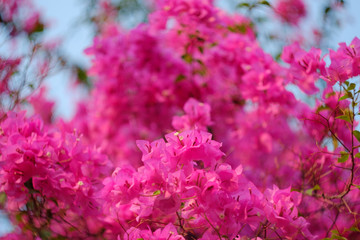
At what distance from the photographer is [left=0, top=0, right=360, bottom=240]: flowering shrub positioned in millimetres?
1250

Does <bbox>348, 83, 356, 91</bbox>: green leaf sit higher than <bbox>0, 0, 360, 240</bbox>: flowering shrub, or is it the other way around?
<bbox>348, 83, 356, 91</bbox>: green leaf

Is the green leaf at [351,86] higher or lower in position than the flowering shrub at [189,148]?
higher

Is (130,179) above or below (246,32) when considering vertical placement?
above

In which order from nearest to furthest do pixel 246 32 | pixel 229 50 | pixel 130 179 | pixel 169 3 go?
1. pixel 130 179
2. pixel 169 3
3. pixel 229 50
4. pixel 246 32

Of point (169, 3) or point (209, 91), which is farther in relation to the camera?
point (209, 91)

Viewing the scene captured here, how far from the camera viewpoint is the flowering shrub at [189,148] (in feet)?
4.10

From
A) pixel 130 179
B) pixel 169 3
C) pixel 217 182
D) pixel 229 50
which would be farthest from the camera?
pixel 229 50

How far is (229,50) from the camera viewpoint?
273cm

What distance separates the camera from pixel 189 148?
3.97 feet

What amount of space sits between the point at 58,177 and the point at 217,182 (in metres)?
0.64

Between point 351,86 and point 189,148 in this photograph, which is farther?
point 351,86

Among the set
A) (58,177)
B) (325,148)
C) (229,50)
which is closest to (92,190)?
(58,177)

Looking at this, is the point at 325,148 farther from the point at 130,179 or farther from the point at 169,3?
the point at 169,3

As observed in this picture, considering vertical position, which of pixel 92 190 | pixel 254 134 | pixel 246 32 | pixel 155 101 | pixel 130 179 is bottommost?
pixel 254 134
